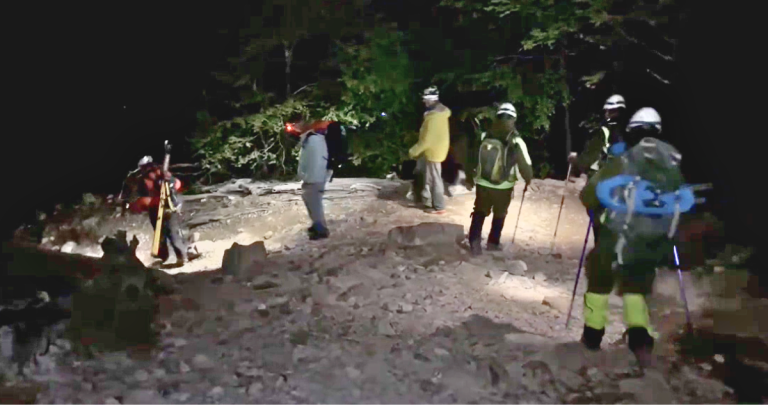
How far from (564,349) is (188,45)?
1903 cm

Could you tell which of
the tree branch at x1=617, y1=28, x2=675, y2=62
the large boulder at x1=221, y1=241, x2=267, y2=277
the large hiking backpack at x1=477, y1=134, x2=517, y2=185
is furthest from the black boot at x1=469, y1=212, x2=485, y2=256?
the tree branch at x1=617, y1=28, x2=675, y2=62

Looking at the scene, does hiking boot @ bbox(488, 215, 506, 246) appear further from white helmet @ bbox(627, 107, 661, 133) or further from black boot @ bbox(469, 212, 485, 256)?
white helmet @ bbox(627, 107, 661, 133)

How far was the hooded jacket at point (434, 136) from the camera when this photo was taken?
36.2 feet

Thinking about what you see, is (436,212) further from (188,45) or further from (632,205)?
(188,45)

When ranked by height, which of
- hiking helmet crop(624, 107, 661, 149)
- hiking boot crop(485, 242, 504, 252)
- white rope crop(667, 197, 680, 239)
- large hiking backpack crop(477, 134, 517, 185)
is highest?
hiking helmet crop(624, 107, 661, 149)

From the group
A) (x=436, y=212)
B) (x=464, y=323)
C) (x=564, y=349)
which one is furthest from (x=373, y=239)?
(x=564, y=349)

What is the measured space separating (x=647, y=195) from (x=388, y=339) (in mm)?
2370

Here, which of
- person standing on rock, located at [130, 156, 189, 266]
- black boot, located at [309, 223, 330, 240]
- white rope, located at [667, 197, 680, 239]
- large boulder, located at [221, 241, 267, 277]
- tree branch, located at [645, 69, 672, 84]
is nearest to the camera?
white rope, located at [667, 197, 680, 239]

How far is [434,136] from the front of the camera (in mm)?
11039

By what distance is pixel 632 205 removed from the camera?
5.14m

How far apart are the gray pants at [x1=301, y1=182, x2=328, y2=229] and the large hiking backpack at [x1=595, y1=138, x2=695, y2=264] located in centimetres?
521

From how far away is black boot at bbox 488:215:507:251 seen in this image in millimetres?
8922

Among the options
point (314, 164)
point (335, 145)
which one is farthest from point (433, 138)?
point (314, 164)

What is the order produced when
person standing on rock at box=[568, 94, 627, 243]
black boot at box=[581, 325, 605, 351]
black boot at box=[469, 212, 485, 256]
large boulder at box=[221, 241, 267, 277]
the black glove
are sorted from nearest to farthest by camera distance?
black boot at box=[581, 325, 605, 351] < person standing on rock at box=[568, 94, 627, 243] < large boulder at box=[221, 241, 267, 277] < black boot at box=[469, 212, 485, 256] < the black glove
